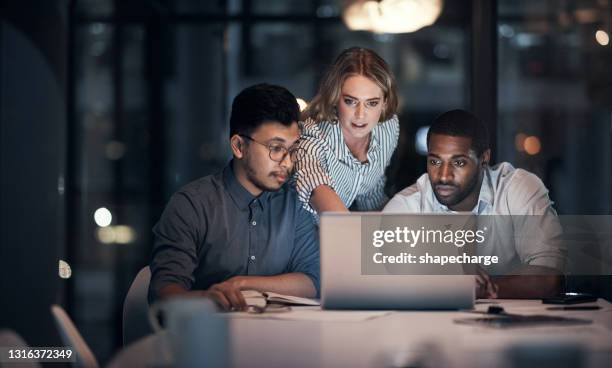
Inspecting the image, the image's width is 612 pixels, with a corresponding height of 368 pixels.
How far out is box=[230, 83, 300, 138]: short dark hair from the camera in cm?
321

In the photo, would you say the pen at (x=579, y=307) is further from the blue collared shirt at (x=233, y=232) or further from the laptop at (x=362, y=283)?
the blue collared shirt at (x=233, y=232)

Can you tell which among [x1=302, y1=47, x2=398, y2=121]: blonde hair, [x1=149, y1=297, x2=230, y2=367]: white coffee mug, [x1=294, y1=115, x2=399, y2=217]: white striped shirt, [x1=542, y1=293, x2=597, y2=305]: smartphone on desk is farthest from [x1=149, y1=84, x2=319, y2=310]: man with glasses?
[x1=149, y1=297, x2=230, y2=367]: white coffee mug

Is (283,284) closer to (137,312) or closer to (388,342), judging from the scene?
(137,312)

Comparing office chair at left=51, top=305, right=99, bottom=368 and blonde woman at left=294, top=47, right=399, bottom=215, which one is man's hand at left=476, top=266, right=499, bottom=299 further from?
office chair at left=51, top=305, right=99, bottom=368

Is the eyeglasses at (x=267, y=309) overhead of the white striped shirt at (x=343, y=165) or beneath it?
beneath

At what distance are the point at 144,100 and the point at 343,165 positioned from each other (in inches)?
101

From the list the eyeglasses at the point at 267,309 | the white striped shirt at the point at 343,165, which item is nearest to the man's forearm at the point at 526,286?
the eyeglasses at the point at 267,309

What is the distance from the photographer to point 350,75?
3.86 metres

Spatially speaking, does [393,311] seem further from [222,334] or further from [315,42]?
[315,42]

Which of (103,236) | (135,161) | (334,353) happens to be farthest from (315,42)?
(334,353)

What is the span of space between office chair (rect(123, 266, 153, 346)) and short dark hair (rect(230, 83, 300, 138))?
737 mm

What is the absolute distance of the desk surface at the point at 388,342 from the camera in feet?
5.58

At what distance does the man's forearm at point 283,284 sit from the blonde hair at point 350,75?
1.13 m

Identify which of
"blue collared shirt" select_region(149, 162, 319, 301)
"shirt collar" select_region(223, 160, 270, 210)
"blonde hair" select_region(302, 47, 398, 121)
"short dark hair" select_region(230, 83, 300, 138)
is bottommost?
"blue collared shirt" select_region(149, 162, 319, 301)
